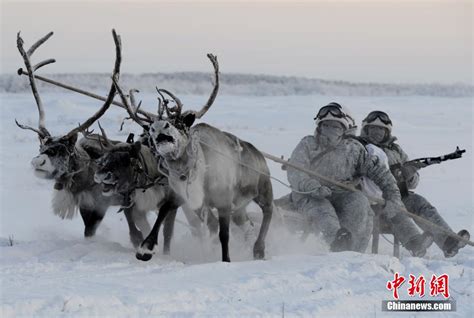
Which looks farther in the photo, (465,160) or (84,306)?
(465,160)

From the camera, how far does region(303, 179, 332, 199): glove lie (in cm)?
831

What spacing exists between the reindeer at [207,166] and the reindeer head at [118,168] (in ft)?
1.06

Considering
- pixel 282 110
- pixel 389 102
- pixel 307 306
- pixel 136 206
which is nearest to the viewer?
pixel 307 306

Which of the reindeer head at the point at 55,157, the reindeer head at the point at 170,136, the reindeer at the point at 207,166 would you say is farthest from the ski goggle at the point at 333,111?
the reindeer head at the point at 55,157

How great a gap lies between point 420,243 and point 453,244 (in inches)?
15.1

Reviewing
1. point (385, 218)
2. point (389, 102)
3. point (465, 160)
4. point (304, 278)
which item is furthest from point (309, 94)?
point (304, 278)

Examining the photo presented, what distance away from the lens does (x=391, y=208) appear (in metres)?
8.64

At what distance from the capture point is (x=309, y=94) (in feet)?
130

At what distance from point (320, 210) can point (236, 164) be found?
1195mm

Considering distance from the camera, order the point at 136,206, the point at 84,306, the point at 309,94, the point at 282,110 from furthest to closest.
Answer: the point at 309,94
the point at 282,110
the point at 136,206
the point at 84,306

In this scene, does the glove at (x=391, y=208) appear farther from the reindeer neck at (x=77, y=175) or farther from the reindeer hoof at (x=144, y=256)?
the reindeer neck at (x=77, y=175)

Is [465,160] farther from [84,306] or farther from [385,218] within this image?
[84,306]

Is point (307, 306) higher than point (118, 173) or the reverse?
the reverse

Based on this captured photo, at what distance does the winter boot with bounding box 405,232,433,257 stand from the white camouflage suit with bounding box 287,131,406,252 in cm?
8
